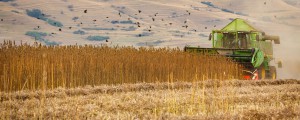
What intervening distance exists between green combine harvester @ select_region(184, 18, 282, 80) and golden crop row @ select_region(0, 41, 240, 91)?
84 cm

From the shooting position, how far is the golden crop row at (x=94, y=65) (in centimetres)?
1761

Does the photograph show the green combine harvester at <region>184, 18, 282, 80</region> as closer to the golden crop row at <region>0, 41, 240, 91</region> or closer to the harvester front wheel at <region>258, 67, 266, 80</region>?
the harvester front wheel at <region>258, 67, 266, 80</region>

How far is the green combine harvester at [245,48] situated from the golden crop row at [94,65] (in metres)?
0.84

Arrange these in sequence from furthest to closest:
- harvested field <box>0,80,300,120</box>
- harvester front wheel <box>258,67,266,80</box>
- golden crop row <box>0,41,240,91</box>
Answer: harvester front wheel <box>258,67,266,80</box>
golden crop row <box>0,41,240,91</box>
harvested field <box>0,80,300,120</box>

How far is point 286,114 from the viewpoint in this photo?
1128cm

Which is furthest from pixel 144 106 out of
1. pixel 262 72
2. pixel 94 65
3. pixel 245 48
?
pixel 262 72

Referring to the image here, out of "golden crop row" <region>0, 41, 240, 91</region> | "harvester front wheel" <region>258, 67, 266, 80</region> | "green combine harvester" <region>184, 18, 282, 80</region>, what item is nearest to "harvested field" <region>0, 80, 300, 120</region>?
"golden crop row" <region>0, 41, 240, 91</region>

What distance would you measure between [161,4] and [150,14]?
13644 mm

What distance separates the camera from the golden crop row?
17.6 metres

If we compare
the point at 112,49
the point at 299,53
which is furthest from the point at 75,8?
the point at 112,49

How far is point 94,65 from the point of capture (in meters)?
19.8

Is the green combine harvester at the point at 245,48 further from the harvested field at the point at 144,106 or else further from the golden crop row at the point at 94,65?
the harvested field at the point at 144,106

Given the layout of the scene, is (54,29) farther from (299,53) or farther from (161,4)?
(299,53)

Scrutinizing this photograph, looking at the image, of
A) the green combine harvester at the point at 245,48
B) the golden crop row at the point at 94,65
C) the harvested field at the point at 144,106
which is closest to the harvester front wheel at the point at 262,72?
the green combine harvester at the point at 245,48
